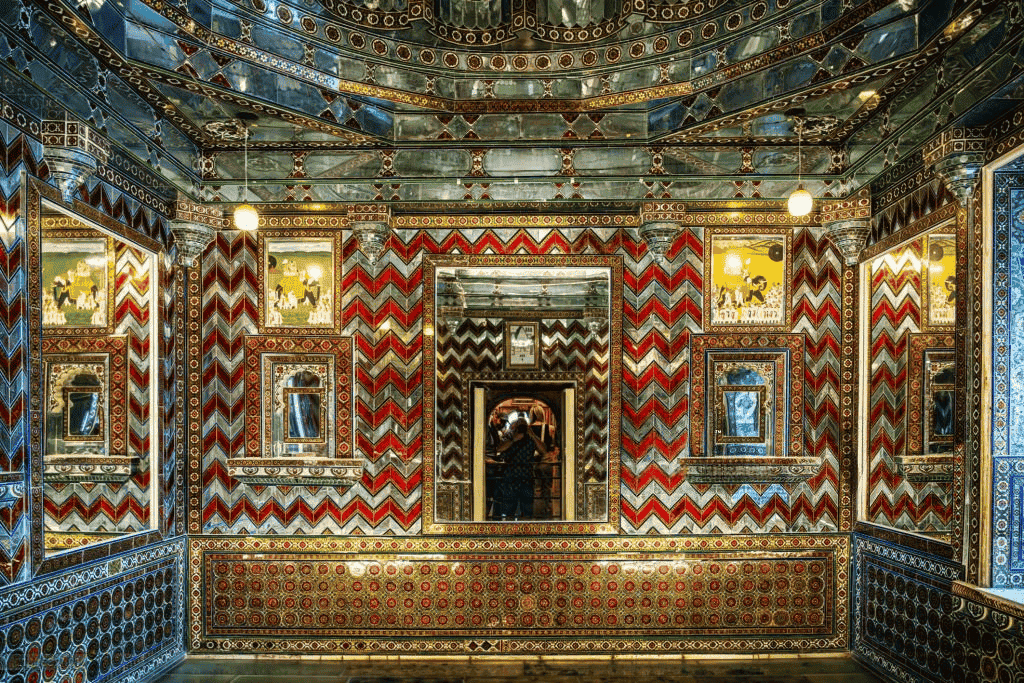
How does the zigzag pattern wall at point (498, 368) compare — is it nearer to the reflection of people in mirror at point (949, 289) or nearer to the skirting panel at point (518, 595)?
the skirting panel at point (518, 595)

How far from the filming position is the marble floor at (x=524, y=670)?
6145mm

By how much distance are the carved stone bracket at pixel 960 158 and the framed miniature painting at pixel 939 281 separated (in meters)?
1.47

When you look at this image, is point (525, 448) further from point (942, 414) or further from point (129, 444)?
point (942, 414)

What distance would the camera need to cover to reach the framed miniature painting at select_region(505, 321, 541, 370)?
23.8 feet

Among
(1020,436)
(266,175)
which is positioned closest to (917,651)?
(1020,436)

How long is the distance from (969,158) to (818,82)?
1.20 m

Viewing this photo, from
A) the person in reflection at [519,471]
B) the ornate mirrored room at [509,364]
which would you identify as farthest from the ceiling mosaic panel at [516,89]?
the person in reflection at [519,471]

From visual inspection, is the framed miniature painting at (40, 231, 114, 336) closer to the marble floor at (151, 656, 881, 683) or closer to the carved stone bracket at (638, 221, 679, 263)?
the marble floor at (151, 656, 881, 683)

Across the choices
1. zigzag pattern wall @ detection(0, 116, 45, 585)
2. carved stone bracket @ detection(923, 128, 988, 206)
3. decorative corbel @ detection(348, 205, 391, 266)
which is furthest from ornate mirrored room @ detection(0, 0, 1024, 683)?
zigzag pattern wall @ detection(0, 116, 45, 585)

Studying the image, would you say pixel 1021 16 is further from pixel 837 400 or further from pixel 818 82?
pixel 837 400

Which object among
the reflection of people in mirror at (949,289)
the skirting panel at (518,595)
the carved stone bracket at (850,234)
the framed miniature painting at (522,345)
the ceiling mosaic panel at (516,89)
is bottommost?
the skirting panel at (518,595)

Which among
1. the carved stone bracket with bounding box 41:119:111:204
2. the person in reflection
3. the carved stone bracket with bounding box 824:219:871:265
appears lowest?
the person in reflection

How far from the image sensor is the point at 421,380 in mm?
6914

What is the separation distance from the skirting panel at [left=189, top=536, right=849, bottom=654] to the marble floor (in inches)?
4.9
